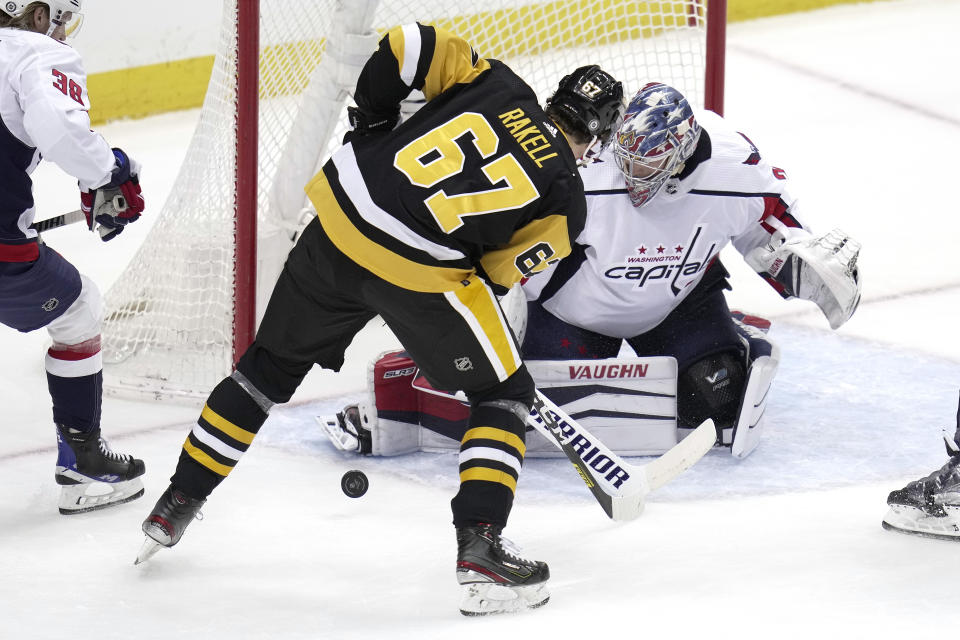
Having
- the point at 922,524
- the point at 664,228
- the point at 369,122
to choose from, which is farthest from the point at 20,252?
the point at 922,524

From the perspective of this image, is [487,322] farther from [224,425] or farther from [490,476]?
[224,425]

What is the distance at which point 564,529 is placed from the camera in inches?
121

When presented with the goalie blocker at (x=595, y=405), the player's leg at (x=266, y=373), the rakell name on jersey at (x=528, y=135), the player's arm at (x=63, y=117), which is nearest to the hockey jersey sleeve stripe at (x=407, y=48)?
the rakell name on jersey at (x=528, y=135)

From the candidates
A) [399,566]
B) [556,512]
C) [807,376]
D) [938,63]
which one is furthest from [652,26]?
[938,63]

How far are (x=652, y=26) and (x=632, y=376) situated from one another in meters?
1.36

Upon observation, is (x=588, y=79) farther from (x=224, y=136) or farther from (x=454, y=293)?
(x=224, y=136)

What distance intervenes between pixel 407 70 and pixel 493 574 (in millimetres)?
895

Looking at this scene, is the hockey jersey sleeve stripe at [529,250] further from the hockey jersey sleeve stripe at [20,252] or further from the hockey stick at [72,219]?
the hockey jersey sleeve stripe at [20,252]

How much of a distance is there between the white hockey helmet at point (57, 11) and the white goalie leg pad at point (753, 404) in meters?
1.62

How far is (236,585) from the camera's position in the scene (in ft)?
9.22

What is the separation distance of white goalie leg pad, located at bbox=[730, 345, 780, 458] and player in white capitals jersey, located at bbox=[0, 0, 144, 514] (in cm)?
133

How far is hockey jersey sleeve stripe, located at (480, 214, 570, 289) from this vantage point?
2625 mm

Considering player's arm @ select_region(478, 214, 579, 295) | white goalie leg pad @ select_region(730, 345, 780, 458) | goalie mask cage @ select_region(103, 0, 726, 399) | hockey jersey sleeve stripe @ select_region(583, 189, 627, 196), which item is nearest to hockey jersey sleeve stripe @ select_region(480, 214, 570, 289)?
player's arm @ select_region(478, 214, 579, 295)

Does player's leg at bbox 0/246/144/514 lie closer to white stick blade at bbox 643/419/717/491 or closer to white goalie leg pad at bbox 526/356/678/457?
white goalie leg pad at bbox 526/356/678/457
